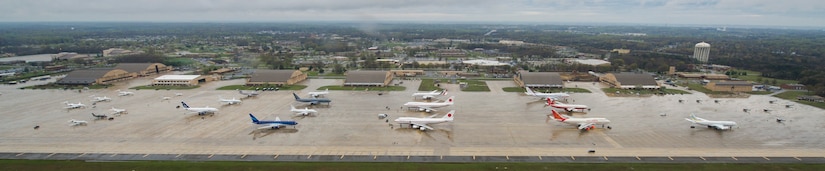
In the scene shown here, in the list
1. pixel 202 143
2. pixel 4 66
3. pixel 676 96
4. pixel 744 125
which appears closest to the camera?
pixel 202 143

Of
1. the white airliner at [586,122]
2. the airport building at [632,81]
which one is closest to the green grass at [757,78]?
the airport building at [632,81]

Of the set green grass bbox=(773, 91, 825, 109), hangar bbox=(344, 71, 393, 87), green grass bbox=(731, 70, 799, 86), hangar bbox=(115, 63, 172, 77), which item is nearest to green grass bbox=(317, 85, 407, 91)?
hangar bbox=(344, 71, 393, 87)

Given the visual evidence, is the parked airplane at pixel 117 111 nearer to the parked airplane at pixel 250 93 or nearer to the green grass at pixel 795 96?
the parked airplane at pixel 250 93

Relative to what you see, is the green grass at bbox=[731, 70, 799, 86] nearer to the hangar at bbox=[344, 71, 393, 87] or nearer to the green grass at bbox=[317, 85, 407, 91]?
the green grass at bbox=[317, 85, 407, 91]

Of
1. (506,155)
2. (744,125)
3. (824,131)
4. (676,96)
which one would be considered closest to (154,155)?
(506,155)

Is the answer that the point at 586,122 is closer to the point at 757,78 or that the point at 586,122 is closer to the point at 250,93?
the point at 250,93

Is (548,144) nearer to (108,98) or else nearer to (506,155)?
(506,155)
